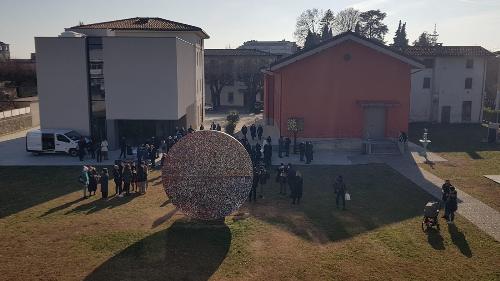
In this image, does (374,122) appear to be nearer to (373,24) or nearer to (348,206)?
(348,206)

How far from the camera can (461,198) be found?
706 inches

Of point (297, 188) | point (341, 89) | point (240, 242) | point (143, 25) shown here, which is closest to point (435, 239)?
point (297, 188)

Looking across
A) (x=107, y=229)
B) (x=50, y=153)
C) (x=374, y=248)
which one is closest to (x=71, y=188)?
(x=107, y=229)

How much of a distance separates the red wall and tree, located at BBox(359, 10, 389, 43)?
194 ft

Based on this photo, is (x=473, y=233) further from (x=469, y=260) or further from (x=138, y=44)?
(x=138, y=44)

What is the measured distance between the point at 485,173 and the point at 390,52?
8.97 m

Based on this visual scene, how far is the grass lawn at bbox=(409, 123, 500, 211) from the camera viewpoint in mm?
19500

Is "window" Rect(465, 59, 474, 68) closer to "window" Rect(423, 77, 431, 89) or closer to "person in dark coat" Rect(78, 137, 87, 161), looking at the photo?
"window" Rect(423, 77, 431, 89)

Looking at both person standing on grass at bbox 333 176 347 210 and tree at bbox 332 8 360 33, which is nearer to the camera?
person standing on grass at bbox 333 176 347 210

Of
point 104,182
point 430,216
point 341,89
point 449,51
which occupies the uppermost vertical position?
point 449,51

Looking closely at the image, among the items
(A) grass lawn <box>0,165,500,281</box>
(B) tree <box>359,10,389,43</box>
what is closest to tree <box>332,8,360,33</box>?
(B) tree <box>359,10,389,43</box>

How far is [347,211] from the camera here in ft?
52.9

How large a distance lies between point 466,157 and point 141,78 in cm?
1963

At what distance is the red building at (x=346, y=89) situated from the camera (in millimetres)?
27125
